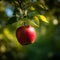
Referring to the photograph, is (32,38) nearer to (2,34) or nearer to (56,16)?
(2,34)

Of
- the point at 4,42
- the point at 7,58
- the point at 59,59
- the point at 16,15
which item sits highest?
the point at 16,15

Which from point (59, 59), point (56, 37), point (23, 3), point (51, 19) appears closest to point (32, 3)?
point (23, 3)

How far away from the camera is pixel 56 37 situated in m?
7.62

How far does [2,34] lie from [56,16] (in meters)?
0.74

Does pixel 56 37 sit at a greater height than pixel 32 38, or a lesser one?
lesser

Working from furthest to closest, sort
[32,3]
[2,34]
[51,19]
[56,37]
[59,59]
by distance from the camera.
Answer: [59,59] → [56,37] → [51,19] → [2,34] → [32,3]

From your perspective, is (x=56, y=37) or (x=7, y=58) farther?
(x=56, y=37)

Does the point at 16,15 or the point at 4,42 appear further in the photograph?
the point at 4,42

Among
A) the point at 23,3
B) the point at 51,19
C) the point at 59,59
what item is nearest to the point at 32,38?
the point at 23,3

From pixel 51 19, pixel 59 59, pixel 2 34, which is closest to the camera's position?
pixel 2 34

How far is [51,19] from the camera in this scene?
400cm

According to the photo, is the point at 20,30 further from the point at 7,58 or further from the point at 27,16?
the point at 7,58

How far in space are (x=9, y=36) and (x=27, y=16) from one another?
141cm

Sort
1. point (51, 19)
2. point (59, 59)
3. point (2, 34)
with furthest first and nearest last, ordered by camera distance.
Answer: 1. point (59, 59)
2. point (51, 19)
3. point (2, 34)
